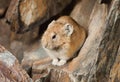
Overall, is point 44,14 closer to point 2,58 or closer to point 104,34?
point 2,58

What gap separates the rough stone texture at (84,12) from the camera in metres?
4.21

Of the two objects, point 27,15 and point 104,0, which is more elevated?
point 104,0

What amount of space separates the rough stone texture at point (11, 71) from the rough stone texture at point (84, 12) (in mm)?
865

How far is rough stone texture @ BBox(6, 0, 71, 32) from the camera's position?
4141 mm

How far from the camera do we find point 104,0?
3.63m

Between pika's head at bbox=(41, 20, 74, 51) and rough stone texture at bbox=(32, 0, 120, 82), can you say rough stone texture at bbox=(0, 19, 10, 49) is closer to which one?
rough stone texture at bbox=(32, 0, 120, 82)

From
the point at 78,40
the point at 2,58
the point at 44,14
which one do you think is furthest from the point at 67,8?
the point at 2,58

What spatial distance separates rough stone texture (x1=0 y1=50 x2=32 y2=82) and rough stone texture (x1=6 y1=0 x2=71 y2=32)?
47cm

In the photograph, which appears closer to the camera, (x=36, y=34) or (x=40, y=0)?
(x=40, y=0)

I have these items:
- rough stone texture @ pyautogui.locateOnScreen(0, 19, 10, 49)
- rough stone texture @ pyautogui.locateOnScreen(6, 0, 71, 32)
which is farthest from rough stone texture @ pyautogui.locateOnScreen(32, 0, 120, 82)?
rough stone texture @ pyautogui.locateOnScreen(0, 19, 10, 49)

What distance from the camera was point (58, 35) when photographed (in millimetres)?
3785

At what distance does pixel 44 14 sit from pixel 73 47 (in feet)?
1.80

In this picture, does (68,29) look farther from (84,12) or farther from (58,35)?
(84,12)

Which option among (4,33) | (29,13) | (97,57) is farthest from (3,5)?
(97,57)
